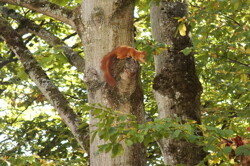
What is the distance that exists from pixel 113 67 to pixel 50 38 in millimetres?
1666

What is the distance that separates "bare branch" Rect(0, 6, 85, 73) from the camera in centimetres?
377

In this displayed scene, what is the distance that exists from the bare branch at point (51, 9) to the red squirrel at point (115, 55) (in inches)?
19.3

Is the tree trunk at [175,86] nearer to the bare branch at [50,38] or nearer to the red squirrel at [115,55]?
the bare branch at [50,38]

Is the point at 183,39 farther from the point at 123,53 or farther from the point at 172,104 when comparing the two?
the point at 123,53

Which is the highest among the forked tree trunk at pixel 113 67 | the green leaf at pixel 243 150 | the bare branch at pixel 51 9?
the bare branch at pixel 51 9

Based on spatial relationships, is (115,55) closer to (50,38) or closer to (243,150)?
(243,150)

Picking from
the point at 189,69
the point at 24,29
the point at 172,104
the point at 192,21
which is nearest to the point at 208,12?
the point at 192,21

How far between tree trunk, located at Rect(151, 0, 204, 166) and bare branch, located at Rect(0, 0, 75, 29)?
5.98 ft

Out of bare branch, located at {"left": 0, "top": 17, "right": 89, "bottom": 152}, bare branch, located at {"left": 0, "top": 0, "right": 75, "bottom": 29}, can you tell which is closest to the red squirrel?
bare branch, located at {"left": 0, "top": 0, "right": 75, "bottom": 29}

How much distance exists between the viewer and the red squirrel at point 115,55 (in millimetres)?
2867

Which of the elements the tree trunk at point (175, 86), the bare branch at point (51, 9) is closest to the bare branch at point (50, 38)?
the bare branch at point (51, 9)

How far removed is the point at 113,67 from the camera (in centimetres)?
290

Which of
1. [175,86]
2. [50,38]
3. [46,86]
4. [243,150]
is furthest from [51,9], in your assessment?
[175,86]

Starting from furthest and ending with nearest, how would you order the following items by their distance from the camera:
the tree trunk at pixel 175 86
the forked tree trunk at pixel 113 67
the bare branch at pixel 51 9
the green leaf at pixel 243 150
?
the tree trunk at pixel 175 86 → the bare branch at pixel 51 9 → the green leaf at pixel 243 150 → the forked tree trunk at pixel 113 67
